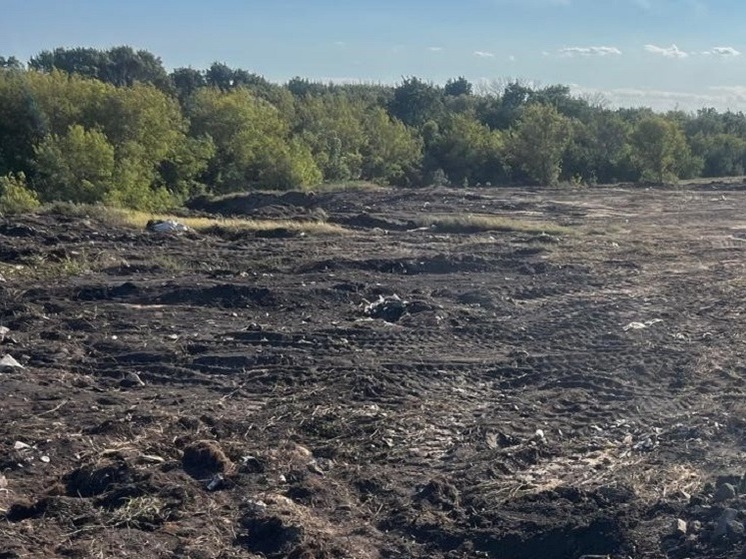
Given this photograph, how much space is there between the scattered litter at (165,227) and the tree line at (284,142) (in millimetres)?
10159

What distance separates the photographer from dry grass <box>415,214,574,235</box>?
21011 millimetres

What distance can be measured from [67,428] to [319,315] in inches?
190

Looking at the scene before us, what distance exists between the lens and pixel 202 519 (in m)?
6.09

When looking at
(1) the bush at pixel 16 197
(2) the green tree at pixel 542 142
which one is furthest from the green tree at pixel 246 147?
(2) the green tree at pixel 542 142

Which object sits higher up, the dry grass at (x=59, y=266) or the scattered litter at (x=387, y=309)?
the dry grass at (x=59, y=266)

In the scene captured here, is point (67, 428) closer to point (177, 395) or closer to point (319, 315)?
point (177, 395)

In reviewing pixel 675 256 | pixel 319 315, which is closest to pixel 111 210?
pixel 319 315

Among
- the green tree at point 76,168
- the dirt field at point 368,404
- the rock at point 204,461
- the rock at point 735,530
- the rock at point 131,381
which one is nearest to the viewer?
the rock at point 735,530

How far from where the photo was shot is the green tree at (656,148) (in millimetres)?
42875

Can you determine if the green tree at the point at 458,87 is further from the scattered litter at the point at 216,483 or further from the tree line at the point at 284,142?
the scattered litter at the point at 216,483

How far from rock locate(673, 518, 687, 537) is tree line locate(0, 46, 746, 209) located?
2544cm

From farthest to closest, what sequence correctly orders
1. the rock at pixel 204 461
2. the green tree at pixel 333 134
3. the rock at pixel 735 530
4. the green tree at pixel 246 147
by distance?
1. the green tree at pixel 333 134
2. the green tree at pixel 246 147
3. the rock at pixel 204 461
4. the rock at pixel 735 530

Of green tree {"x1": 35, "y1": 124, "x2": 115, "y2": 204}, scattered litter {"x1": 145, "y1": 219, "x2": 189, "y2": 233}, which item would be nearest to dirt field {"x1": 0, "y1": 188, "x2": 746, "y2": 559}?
scattered litter {"x1": 145, "y1": 219, "x2": 189, "y2": 233}

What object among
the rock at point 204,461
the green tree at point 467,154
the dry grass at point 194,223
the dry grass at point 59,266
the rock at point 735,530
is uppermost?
the green tree at point 467,154
